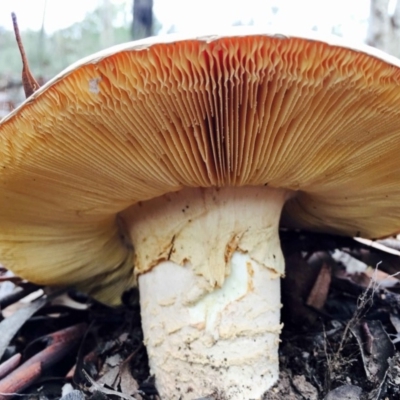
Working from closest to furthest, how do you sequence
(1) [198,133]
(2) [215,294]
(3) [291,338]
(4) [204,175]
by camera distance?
1. (1) [198,133]
2. (4) [204,175]
3. (2) [215,294]
4. (3) [291,338]

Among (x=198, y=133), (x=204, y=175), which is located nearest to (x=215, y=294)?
(x=204, y=175)

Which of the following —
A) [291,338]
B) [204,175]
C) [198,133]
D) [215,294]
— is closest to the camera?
[198,133]

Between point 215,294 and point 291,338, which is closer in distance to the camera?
point 215,294

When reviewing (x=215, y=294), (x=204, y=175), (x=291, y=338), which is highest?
(x=204, y=175)

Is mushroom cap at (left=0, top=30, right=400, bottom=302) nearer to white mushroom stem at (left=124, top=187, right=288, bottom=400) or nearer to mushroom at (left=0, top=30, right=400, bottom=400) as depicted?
mushroom at (left=0, top=30, right=400, bottom=400)

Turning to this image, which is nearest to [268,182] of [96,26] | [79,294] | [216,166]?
[216,166]

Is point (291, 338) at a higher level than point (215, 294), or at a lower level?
lower

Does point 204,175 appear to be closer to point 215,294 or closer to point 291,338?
point 215,294

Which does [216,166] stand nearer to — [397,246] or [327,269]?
[327,269]
